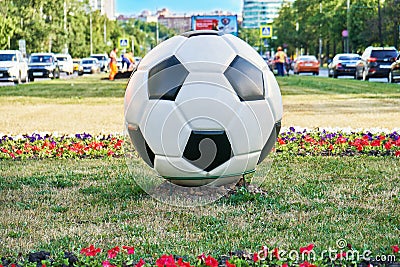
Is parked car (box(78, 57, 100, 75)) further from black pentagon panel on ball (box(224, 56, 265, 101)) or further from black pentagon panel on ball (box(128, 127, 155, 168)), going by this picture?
black pentagon panel on ball (box(224, 56, 265, 101))

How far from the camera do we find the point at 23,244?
5.56 meters

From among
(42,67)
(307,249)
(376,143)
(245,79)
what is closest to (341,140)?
(376,143)

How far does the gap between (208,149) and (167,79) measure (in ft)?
2.38

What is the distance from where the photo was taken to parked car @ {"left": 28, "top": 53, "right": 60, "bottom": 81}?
157ft

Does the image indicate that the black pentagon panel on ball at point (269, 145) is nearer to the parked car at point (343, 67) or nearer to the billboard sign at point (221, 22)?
the parked car at point (343, 67)

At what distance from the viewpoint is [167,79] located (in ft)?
22.1

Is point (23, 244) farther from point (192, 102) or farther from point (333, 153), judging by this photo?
point (333, 153)

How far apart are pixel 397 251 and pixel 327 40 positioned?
260ft

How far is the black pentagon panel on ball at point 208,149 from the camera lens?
6586mm

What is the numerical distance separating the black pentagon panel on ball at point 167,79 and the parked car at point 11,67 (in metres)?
33.6

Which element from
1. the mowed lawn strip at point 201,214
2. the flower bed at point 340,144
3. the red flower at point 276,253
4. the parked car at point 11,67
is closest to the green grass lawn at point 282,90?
the parked car at point 11,67

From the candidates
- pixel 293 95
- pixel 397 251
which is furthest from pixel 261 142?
pixel 293 95

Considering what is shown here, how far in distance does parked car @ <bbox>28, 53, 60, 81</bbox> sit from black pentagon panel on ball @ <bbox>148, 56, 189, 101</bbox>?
4207 cm

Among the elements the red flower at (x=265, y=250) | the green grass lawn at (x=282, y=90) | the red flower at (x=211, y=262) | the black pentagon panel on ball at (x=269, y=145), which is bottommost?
the green grass lawn at (x=282, y=90)
